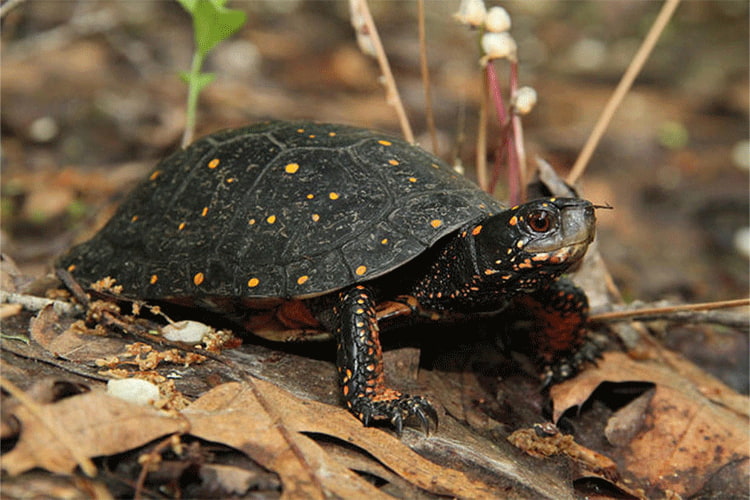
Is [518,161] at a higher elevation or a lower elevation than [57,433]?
higher

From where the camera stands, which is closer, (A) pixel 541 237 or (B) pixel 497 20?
(A) pixel 541 237

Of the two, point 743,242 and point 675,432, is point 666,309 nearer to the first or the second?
point 675,432

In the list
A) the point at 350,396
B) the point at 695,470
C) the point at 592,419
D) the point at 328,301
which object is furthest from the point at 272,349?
the point at 695,470

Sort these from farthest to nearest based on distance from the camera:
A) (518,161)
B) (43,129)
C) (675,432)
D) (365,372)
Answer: (43,129) < (518,161) < (675,432) < (365,372)

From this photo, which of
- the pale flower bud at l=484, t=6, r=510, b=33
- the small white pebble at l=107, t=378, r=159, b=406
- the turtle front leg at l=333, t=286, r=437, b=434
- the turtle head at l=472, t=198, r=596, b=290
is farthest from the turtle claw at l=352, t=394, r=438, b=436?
the pale flower bud at l=484, t=6, r=510, b=33

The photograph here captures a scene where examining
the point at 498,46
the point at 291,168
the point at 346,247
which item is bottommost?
the point at 346,247

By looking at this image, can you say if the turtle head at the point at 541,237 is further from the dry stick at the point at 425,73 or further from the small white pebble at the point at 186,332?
the dry stick at the point at 425,73

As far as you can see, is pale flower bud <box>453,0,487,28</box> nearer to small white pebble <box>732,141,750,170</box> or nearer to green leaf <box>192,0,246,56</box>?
green leaf <box>192,0,246,56</box>

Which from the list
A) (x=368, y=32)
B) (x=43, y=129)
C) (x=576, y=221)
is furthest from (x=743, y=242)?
(x=43, y=129)
